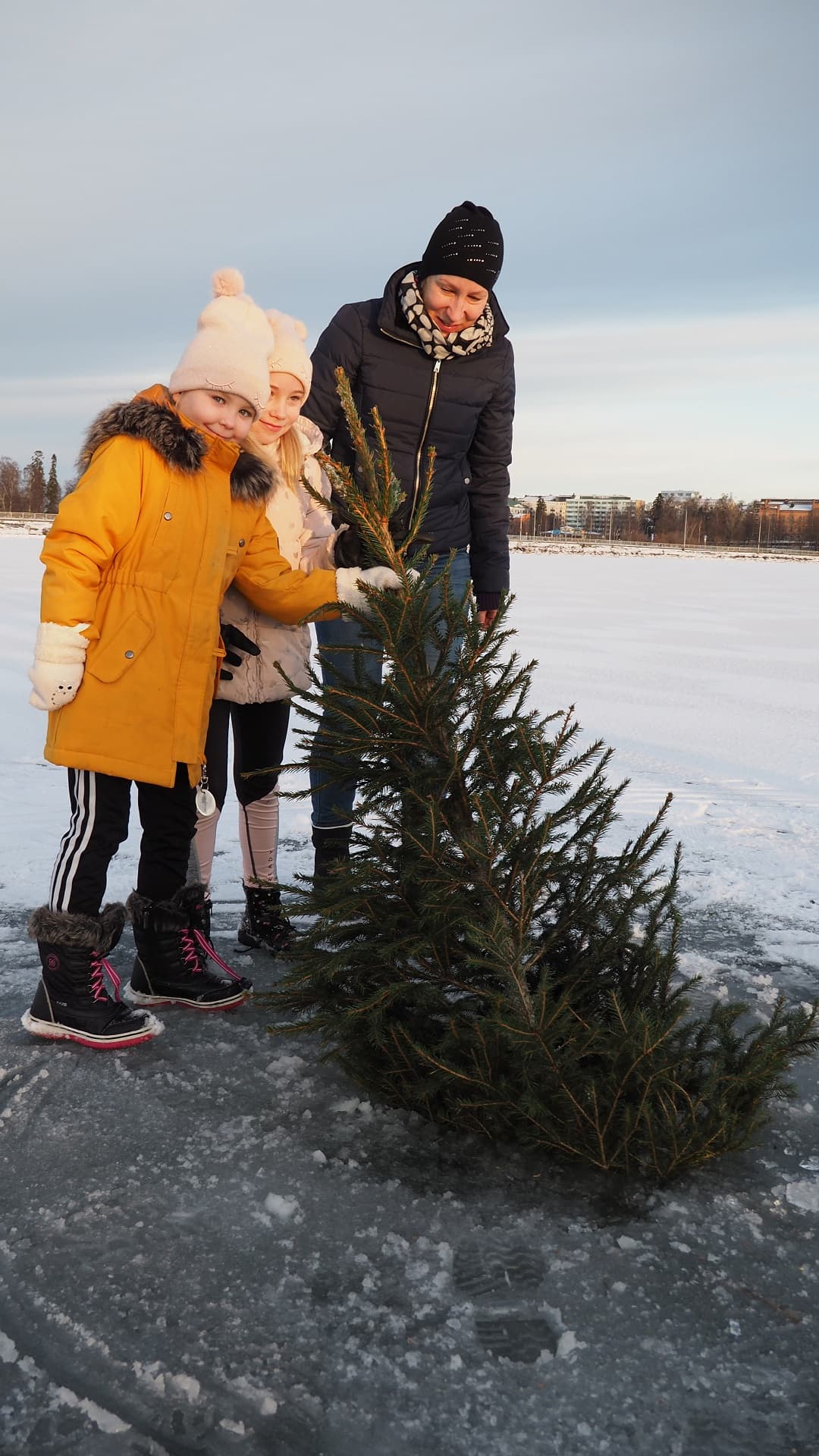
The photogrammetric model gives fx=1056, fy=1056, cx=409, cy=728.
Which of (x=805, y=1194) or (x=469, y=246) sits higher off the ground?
(x=469, y=246)

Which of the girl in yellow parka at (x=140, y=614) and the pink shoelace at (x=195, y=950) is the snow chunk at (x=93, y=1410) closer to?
the girl in yellow parka at (x=140, y=614)

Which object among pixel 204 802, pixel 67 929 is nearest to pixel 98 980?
pixel 67 929

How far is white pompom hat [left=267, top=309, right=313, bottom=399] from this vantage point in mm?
3246

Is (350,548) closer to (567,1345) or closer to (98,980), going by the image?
(98,980)

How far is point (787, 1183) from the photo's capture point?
2463 millimetres

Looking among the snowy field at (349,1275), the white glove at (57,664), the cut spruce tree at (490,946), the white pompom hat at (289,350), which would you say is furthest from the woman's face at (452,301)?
the snowy field at (349,1275)

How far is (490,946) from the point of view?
7.51ft

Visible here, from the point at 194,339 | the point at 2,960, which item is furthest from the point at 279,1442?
the point at 194,339

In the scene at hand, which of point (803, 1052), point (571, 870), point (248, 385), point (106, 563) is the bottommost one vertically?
point (803, 1052)

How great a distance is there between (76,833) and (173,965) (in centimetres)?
60

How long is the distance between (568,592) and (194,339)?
2158cm

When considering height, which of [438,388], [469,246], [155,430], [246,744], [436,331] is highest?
→ [469,246]

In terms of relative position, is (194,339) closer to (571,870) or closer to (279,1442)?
(571,870)

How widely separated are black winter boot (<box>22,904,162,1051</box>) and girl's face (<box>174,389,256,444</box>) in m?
1.48
